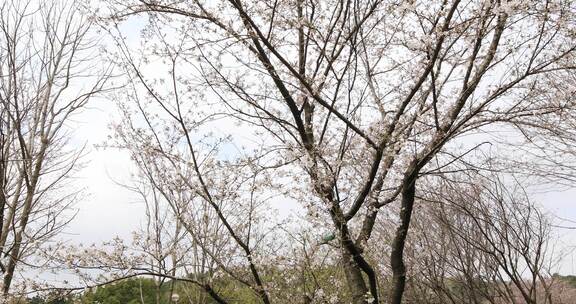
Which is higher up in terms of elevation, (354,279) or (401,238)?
(401,238)

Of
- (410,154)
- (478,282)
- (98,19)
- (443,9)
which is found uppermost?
(98,19)

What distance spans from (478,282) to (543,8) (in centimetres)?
567

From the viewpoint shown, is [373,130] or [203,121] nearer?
[373,130]

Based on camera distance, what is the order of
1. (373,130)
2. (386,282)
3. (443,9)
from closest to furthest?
(443,9) < (373,130) < (386,282)

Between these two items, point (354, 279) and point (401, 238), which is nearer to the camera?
point (401, 238)

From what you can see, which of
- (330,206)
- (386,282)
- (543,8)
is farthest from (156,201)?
(543,8)

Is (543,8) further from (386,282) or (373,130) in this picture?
(386,282)

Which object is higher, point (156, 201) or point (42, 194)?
point (42, 194)

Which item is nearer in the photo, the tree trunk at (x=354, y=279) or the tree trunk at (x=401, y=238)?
the tree trunk at (x=401, y=238)

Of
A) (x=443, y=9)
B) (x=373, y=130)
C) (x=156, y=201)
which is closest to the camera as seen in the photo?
(x=443, y=9)

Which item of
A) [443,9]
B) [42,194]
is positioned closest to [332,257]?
[443,9]

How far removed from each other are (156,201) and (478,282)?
17.2ft

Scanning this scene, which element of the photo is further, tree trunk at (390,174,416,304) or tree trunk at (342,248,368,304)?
tree trunk at (342,248,368,304)

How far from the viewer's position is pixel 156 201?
671 cm
